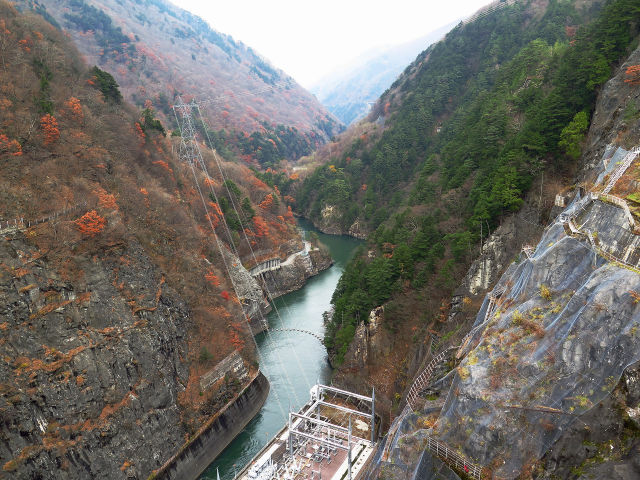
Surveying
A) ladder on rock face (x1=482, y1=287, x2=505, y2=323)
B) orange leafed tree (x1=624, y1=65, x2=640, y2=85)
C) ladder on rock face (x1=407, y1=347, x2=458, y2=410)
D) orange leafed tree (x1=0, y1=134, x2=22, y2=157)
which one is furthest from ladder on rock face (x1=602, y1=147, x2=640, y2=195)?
orange leafed tree (x1=0, y1=134, x2=22, y2=157)

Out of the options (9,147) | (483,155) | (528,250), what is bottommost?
(528,250)

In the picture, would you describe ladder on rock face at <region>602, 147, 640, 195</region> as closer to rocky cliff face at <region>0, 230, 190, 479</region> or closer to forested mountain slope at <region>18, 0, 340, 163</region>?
rocky cliff face at <region>0, 230, 190, 479</region>

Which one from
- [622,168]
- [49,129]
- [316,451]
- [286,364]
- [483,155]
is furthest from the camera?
[286,364]

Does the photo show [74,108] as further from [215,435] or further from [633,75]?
[633,75]

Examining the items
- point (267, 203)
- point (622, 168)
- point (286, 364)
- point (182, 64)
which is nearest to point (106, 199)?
point (286, 364)

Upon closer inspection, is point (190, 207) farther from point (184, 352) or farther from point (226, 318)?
point (184, 352)

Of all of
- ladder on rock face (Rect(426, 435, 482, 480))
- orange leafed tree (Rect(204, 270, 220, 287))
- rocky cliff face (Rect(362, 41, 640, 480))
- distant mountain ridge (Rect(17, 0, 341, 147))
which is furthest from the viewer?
distant mountain ridge (Rect(17, 0, 341, 147))

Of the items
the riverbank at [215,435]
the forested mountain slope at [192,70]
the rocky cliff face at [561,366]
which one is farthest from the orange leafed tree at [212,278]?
the forested mountain slope at [192,70]
